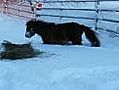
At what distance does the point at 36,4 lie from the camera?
16781 mm

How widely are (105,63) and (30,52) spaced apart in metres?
1.70

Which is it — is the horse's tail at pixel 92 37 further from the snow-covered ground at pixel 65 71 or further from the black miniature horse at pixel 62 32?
the snow-covered ground at pixel 65 71

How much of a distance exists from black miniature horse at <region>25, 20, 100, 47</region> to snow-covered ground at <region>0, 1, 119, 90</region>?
33.4 inches

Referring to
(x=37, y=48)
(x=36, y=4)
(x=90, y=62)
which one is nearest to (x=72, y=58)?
(x=90, y=62)

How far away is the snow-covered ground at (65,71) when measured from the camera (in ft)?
15.2

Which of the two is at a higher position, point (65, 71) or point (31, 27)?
point (31, 27)

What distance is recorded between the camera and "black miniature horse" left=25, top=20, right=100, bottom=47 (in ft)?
25.5

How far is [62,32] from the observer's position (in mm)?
7973

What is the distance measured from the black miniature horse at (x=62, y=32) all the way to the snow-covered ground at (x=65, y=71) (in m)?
0.85

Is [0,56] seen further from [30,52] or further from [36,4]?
[36,4]

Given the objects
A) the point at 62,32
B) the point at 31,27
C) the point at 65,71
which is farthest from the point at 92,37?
the point at 65,71

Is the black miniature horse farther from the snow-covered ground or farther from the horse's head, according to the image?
the snow-covered ground

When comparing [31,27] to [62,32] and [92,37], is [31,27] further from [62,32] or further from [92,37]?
[92,37]

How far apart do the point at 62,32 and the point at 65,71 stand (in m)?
Answer: 2.87
